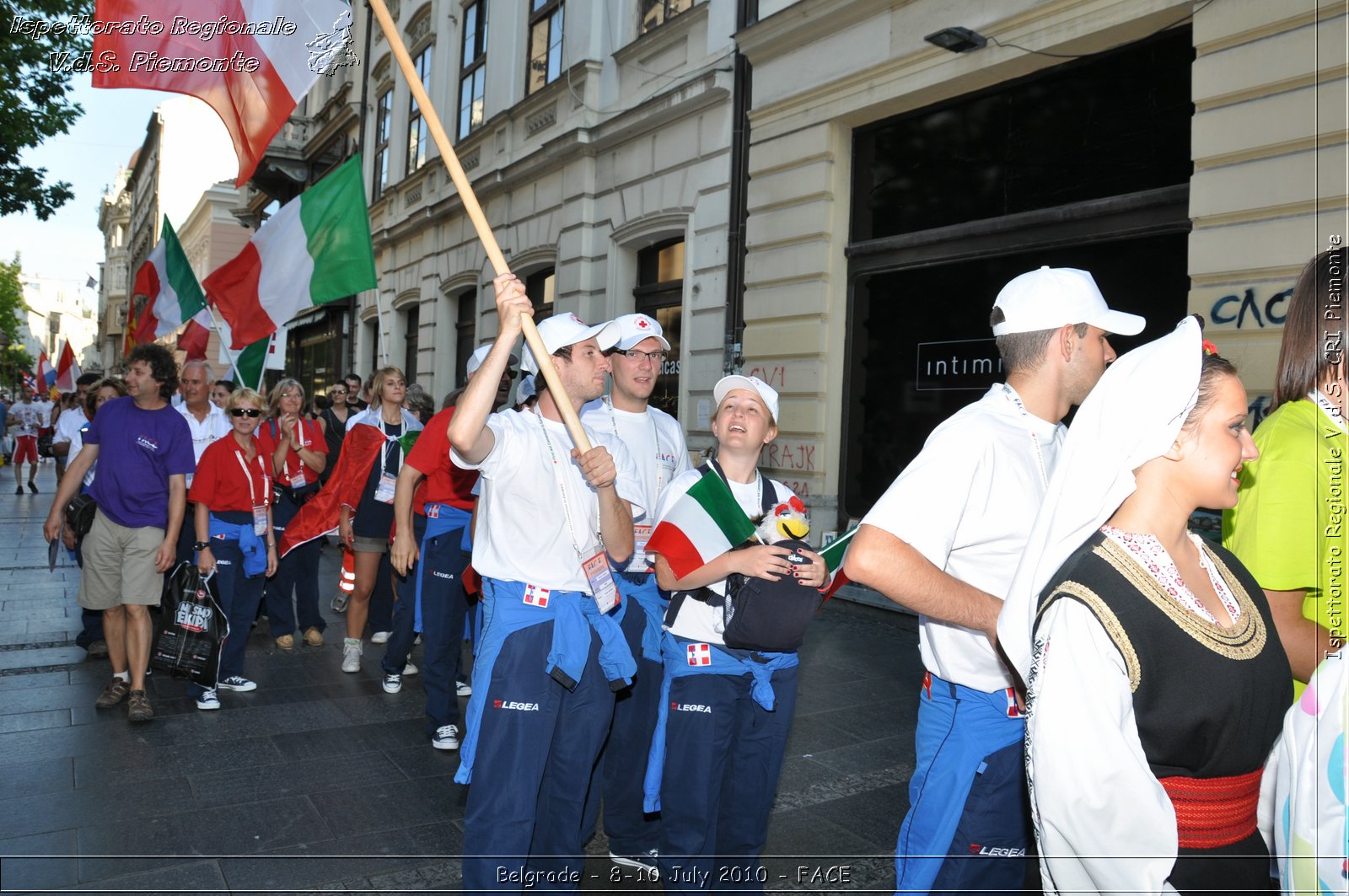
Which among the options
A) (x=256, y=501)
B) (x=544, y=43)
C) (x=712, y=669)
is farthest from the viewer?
(x=544, y=43)

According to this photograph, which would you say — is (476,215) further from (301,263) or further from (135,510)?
(301,263)

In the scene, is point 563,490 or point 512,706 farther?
point 563,490

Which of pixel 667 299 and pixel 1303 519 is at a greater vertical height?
pixel 667 299

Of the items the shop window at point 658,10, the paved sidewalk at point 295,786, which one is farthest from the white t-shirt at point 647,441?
the shop window at point 658,10

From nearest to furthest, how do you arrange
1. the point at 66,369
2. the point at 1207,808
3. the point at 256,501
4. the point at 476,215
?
1. the point at 1207,808
2. the point at 476,215
3. the point at 256,501
4. the point at 66,369

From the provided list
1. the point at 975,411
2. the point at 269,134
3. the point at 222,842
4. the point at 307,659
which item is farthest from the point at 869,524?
the point at 307,659

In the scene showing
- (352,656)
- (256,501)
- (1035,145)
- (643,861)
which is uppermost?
(1035,145)

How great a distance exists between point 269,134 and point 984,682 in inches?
154

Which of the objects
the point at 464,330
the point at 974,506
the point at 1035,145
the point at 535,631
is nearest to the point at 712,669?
the point at 535,631

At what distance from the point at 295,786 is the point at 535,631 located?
209 centimetres

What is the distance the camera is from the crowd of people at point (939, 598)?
5.67 ft

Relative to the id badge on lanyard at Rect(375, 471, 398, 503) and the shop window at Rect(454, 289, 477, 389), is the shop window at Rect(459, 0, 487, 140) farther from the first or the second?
the id badge on lanyard at Rect(375, 471, 398, 503)

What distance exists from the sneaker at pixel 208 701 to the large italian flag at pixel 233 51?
3124mm

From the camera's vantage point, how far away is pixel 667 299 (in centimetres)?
1242
